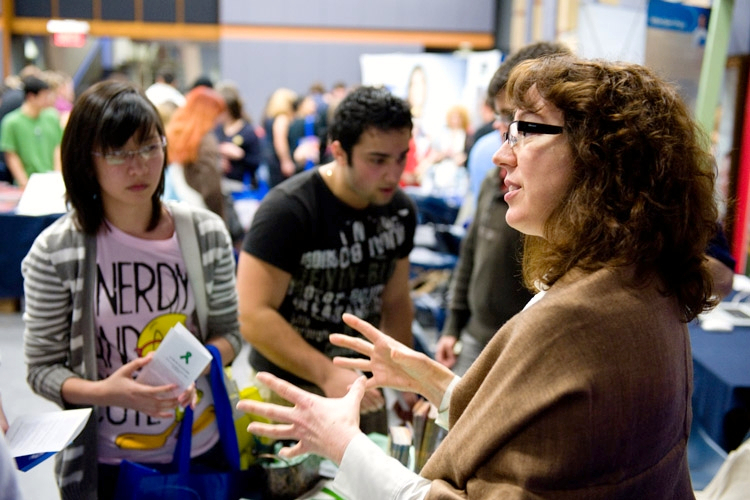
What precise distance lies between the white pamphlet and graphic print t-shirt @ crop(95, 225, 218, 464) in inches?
10.6

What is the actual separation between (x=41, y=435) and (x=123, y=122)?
0.72 metres

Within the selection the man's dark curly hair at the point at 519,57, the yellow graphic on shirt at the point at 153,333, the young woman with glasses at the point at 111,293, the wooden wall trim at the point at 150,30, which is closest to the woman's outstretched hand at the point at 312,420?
the young woman with glasses at the point at 111,293

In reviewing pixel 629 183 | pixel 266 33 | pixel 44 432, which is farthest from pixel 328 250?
pixel 266 33

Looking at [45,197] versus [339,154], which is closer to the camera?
[45,197]

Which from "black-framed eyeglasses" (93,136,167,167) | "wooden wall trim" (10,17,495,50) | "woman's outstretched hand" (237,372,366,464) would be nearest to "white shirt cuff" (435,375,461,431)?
"woman's outstretched hand" (237,372,366,464)

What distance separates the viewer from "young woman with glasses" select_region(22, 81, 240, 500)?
1588 mm

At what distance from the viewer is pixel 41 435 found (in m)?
1.32

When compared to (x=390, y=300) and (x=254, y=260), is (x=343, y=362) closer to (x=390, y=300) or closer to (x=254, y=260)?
(x=254, y=260)

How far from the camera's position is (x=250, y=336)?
201 centimetres

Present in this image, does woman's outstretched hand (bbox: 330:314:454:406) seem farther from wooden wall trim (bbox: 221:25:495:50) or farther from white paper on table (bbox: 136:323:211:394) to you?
wooden wall trim (bbox: 221:25:495:50)

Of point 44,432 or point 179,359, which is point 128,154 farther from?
point 44,432

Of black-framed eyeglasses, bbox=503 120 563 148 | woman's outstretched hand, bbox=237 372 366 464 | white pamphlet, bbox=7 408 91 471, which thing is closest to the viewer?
black-framed eyeglasses, bbox=503 120 563 148

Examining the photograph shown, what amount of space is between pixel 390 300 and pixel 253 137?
16.2 ft

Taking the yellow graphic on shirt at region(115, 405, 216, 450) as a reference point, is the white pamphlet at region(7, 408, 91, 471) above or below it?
above
